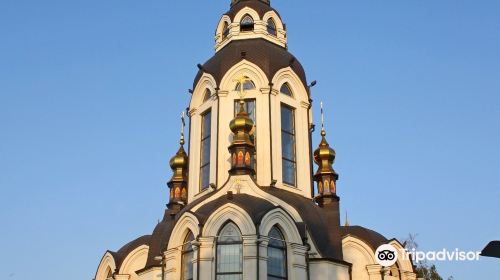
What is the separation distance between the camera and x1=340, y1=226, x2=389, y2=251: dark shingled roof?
19.1 metres

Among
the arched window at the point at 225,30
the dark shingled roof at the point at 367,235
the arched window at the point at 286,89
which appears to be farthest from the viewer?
the arched window at the point at 225,30

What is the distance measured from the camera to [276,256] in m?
16.4

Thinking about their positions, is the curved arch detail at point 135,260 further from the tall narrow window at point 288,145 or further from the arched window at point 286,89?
the arched window at point 286,89

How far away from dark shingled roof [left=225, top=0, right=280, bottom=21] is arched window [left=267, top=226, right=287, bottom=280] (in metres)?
9.48

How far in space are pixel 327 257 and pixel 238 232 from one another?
292 centimetres

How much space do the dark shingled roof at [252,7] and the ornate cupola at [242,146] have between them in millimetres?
4915

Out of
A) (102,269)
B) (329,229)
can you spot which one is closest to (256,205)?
(329,229)

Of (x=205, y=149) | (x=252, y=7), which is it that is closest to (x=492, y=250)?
(x=205, y=149)

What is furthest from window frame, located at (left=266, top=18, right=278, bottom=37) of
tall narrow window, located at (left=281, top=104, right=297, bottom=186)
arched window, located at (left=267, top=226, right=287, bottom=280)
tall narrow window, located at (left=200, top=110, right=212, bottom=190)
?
arched window, located at (left=267, top=226, right=287, bottom=280)

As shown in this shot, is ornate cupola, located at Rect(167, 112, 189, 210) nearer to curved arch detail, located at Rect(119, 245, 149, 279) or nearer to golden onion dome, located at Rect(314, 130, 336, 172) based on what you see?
curved arch detail, located at Rect(119, 245, 149, 279)

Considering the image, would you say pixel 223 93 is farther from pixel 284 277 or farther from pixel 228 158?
pixel 284 277

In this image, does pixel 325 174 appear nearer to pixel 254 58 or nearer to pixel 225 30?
pixel 254 58

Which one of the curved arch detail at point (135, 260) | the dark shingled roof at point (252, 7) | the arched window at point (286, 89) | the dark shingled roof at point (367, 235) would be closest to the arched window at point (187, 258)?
the curved arch detail at point (135, 260)

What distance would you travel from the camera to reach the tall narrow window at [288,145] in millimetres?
20188
